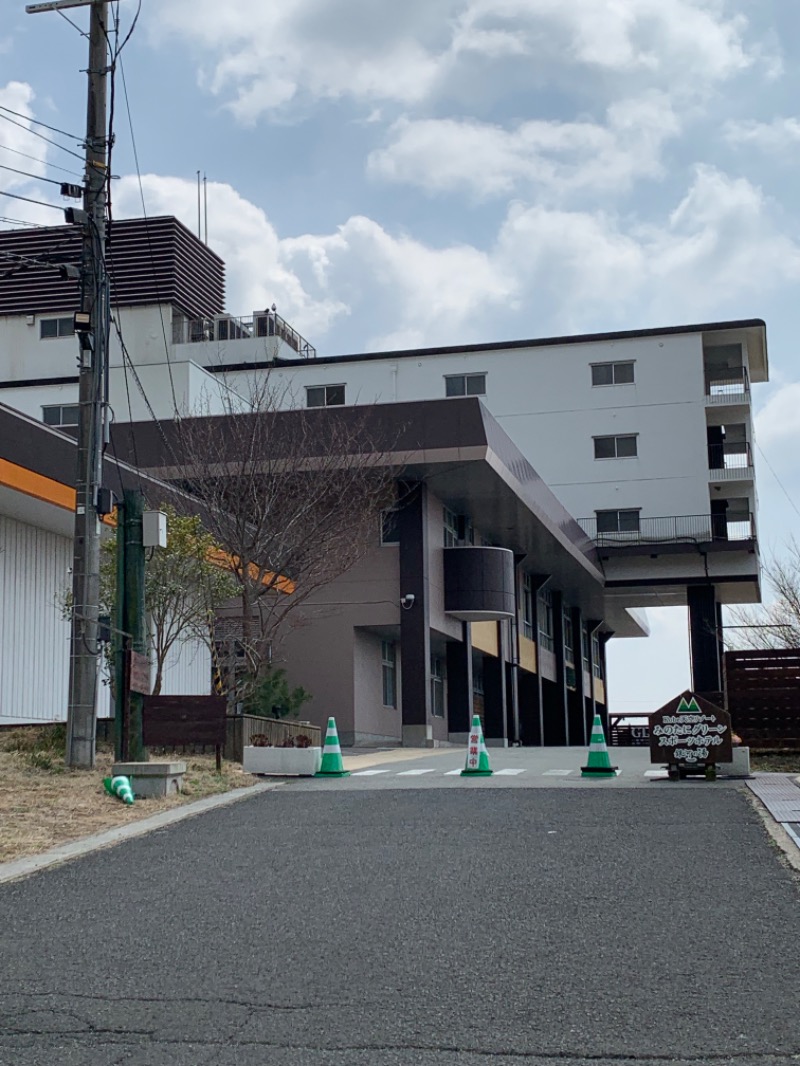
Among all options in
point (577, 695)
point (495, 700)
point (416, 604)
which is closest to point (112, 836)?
point (416, 604)

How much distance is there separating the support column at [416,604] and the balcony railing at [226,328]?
2227 cm

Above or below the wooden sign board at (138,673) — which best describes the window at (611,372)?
above

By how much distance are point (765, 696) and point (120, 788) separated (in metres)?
10.1

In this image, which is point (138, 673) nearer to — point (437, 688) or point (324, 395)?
point (437, 688)

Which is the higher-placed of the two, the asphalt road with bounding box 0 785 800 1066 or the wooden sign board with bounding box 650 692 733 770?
the wooden sign board with bounding box 650 692 733 770

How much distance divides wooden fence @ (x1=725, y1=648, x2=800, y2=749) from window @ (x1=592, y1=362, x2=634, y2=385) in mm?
34949

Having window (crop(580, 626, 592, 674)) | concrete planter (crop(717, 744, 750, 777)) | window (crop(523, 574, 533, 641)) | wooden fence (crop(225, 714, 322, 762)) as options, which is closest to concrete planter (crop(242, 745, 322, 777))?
wooden fence (crop(225, 714, 322, 762))

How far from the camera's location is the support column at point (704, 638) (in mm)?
54281

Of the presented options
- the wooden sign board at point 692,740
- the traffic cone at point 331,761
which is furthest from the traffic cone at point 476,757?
the wooden sign board at point 692,740

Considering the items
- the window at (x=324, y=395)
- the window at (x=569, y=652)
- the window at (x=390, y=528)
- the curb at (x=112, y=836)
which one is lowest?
the curb at (x=112, y=836)

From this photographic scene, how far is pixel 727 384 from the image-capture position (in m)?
57.6

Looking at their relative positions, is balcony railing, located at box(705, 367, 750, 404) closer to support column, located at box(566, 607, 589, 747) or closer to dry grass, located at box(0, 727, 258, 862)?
support column, located at box(566, 607, 589, 747)

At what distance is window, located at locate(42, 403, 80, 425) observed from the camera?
4938cm

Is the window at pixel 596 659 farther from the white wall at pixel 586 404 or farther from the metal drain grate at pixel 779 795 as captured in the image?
the metal drain grate at pixel 779 795
